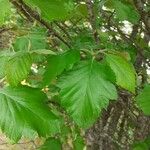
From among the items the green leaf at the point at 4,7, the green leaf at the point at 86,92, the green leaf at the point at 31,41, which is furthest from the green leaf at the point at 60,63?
the green leaf at the point at 31,41

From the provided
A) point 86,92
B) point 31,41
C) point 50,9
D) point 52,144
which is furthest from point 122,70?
point 52,144

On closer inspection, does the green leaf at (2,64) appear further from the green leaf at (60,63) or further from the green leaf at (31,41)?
the green leaf at (31,41)

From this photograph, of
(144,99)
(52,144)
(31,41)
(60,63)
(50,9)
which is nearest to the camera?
(50,9)

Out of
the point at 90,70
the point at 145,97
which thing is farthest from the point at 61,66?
the point at 145,97

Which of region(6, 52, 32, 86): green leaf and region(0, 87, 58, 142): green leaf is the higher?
region(6, 52, 32, 86): green leaf

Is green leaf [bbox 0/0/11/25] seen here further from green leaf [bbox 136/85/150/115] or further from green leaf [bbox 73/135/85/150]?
green leaf [bbox 73/135/85/150]

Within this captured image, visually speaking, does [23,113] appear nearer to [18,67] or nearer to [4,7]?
[18,67]

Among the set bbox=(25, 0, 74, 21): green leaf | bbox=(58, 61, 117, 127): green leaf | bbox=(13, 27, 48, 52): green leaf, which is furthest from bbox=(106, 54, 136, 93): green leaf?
bbox=(13, 27, 48, 52): green leaf
